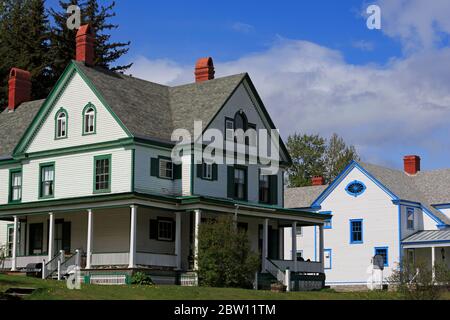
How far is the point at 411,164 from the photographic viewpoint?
230 feet

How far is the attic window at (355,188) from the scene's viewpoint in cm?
6391

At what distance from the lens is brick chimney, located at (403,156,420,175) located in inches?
2753

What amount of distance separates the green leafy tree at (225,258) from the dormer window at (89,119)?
31.0ft

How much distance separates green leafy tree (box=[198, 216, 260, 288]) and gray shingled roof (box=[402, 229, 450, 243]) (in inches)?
866

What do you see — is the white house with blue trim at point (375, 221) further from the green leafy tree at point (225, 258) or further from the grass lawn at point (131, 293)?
the grass lawn at point (131, 293)

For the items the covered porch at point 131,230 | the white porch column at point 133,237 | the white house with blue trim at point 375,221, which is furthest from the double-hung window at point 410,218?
the white porch column at point 133,237

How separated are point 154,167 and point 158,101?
19.5 ft

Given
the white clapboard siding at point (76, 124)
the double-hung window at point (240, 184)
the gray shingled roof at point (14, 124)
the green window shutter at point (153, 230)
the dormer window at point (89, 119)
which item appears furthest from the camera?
the gray shingled roof at point (14, 124)

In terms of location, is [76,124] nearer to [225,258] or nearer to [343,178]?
[225,258]

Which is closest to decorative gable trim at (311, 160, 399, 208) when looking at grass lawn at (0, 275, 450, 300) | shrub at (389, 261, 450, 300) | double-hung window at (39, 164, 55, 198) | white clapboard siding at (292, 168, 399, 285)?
white clapboard siding at (292, 168, 399, 285)

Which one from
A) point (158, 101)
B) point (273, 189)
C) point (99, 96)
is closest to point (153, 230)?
point (99, 96)

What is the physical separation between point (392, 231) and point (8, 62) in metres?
31.3

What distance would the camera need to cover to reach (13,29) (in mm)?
75188

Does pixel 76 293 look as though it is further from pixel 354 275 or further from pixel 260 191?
pixel 354 275
